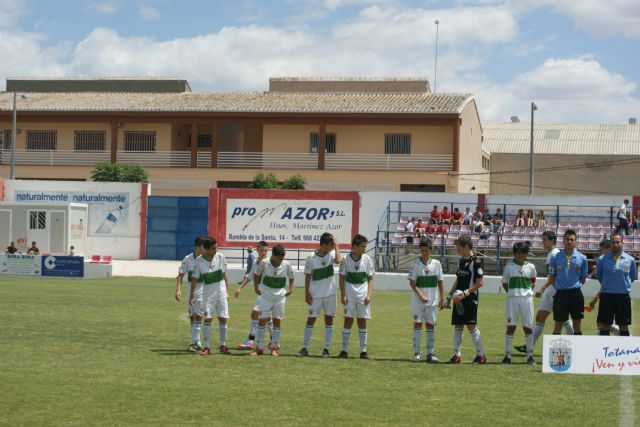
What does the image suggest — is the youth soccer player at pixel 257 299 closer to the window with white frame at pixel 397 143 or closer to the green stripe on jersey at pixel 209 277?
the green stripe on jersey at pixel 209 277

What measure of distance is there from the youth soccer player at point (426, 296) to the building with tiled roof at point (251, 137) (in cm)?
3740

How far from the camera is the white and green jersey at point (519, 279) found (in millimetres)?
14289

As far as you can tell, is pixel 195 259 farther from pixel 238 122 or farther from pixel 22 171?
pixel 22 171

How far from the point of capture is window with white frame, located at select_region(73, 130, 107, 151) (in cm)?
5600

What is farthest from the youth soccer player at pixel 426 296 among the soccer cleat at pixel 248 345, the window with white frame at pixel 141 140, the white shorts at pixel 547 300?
the window with white frame at pixel 141 140

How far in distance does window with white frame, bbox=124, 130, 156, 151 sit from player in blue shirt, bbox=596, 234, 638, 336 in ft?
142

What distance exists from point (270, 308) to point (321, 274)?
94 cm

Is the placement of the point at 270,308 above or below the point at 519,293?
below

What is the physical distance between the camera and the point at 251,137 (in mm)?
55688

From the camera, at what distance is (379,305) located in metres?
26.5

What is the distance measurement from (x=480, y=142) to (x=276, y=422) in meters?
53.2

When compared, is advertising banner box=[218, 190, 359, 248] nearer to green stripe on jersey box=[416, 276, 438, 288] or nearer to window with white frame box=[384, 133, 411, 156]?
window with white frame box=[384, 133, 411, 156]

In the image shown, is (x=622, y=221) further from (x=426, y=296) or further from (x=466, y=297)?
(x=466, y=297)

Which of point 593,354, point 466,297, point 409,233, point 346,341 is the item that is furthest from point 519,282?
point 409,233
